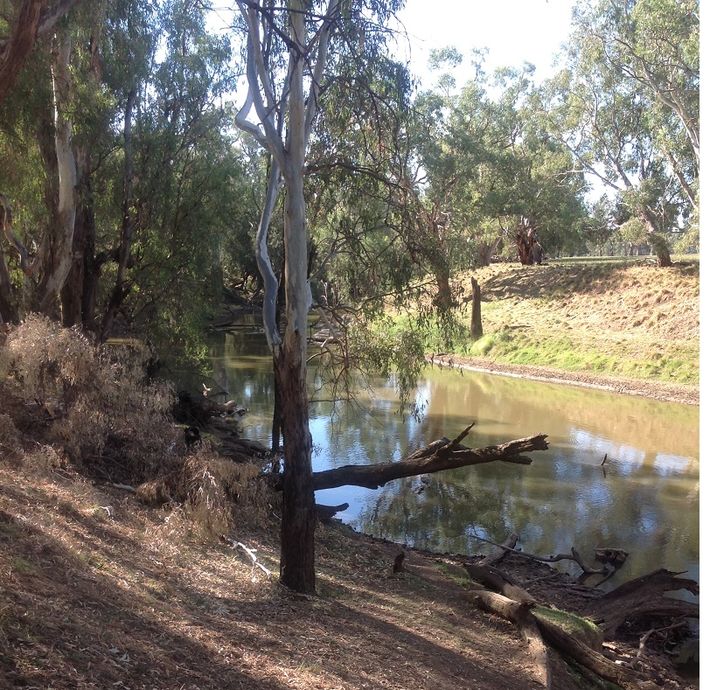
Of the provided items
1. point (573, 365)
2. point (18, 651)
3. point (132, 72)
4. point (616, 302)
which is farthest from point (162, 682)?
point (616, 302)

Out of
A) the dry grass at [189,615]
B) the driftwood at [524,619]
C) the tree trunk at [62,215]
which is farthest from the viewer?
the tree trunk at [62,215]

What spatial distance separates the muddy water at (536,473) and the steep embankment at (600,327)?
3.75 feet

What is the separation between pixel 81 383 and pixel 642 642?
229 inches

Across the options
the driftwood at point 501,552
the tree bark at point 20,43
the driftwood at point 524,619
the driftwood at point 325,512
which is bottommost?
the driftwood at point 501,552

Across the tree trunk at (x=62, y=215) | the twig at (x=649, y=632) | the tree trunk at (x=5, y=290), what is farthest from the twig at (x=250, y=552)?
the tree trunk at (x=5, y=290)

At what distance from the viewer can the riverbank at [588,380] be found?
1755 cm

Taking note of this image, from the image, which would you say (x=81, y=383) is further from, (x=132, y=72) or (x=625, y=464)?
(x=625, y=464)

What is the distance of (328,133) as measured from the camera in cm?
788

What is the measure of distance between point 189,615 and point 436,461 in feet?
13.3

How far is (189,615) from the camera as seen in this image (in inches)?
178

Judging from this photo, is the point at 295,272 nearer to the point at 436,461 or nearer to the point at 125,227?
the point at 436,461

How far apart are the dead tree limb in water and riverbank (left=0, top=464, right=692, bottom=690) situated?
1.13m

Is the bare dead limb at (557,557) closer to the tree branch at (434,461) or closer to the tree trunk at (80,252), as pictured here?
the tree branch at (434,461)

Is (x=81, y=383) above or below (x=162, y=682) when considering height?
above
